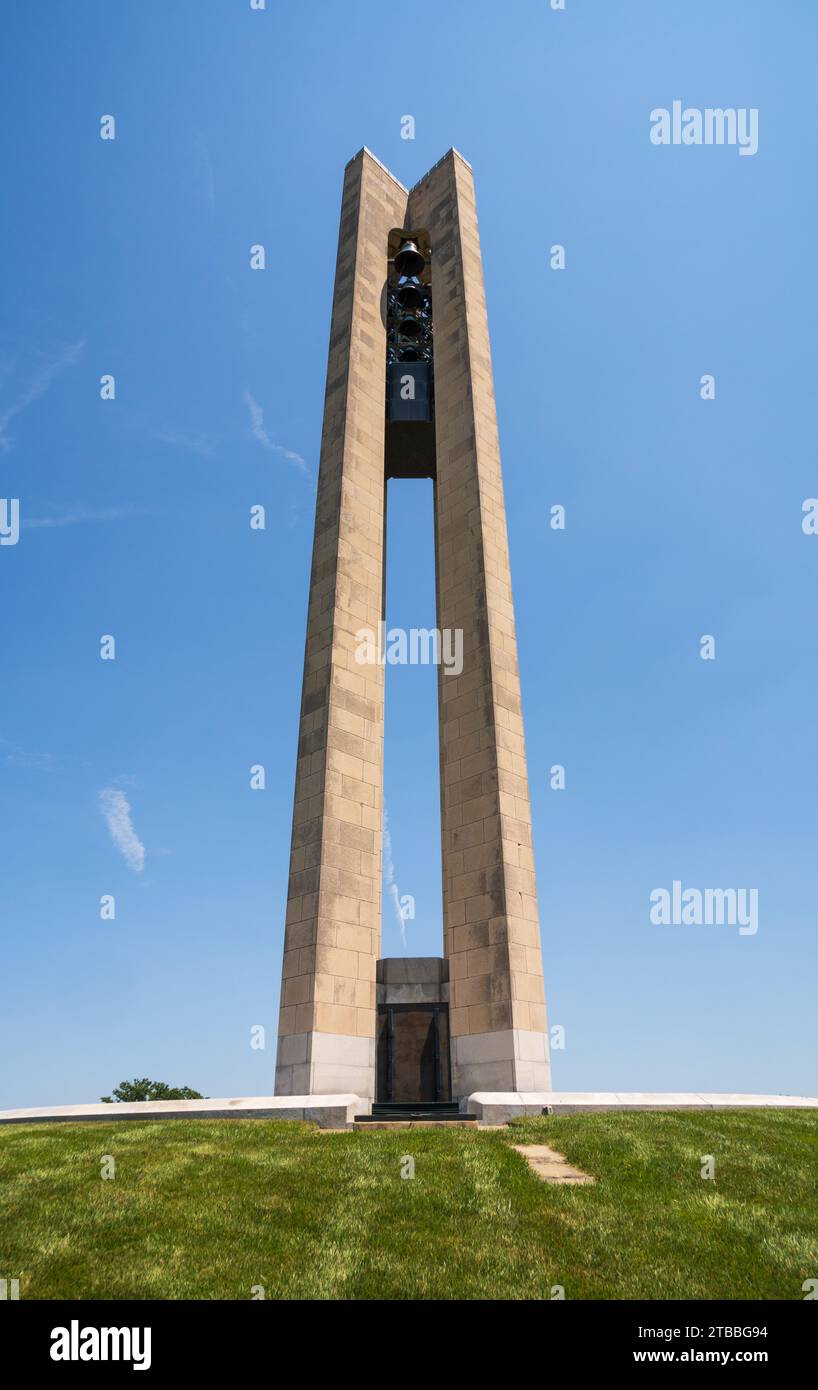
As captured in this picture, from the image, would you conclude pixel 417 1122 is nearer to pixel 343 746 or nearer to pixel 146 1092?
pixel 343 746

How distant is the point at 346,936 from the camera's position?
25.2 meters

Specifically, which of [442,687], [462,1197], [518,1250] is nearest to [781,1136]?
[462,1197]

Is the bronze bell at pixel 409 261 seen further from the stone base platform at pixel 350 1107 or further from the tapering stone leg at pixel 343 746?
the stone base platform at pixel 350 1107

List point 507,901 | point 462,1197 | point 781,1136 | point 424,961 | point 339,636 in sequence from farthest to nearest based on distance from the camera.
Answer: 1. point 339,636
2. point 424,961
3. point 507,901
4. point 781,1136
5. point 462,1197

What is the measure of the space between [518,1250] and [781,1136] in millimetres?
7898

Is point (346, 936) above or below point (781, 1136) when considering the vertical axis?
above

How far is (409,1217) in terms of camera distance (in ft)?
33.6

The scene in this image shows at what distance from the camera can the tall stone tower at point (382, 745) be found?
24.3 meters

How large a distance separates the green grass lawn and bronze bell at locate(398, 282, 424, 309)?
1327 inches

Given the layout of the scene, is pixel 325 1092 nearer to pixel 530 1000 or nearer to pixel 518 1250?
pixel 530 1000

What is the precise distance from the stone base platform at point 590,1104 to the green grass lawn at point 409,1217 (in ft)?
12.0

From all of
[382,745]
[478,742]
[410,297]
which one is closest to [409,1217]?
[478,742]

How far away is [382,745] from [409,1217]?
18.9 meters
